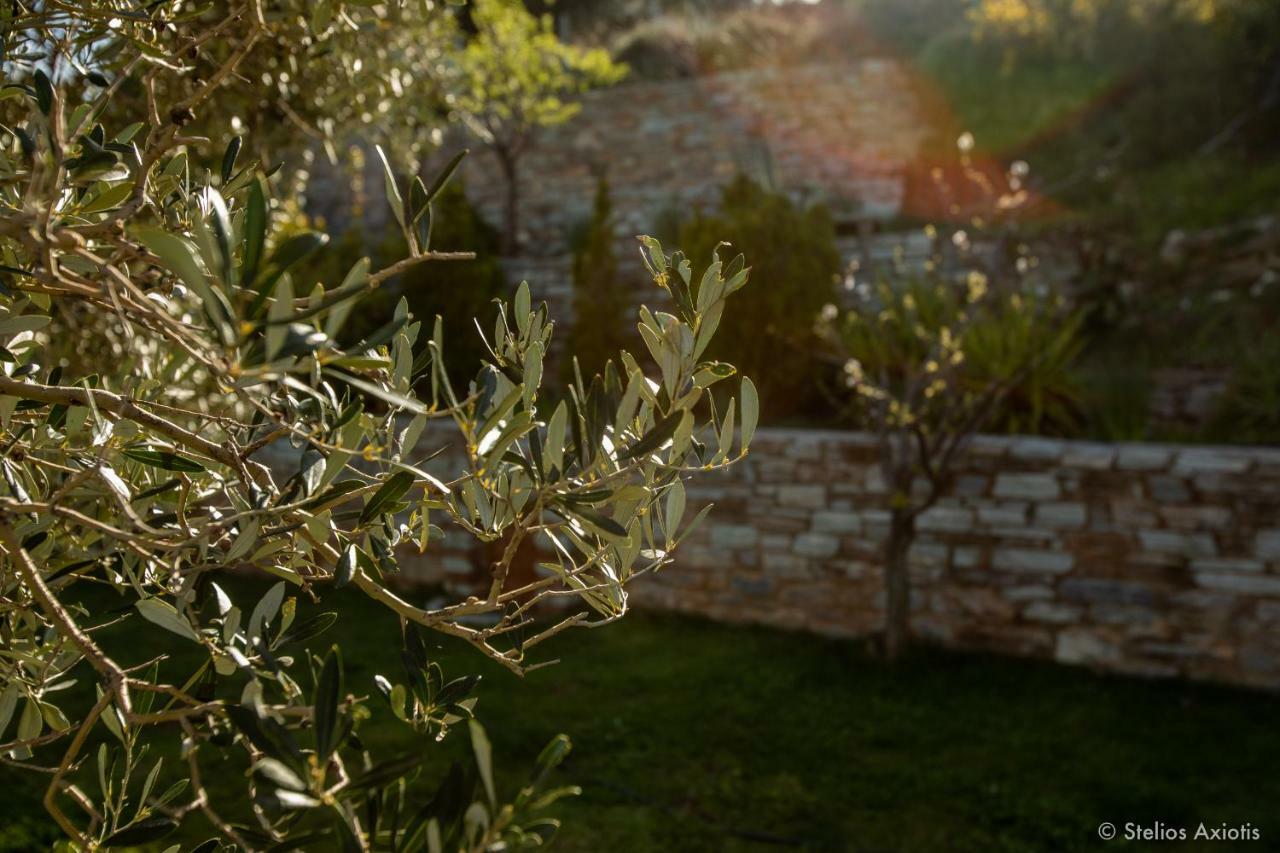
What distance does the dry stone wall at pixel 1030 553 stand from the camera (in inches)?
207

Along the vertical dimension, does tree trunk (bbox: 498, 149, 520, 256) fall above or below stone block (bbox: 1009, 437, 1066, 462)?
above

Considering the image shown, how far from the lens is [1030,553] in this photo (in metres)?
5.61

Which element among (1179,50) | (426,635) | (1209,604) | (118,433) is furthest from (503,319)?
(1179,50)

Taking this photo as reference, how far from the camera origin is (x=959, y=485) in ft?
19.0

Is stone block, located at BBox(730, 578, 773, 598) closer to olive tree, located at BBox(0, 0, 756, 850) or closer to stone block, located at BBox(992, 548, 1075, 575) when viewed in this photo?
stone block, located at BBox(992, 548, 1075, 575)

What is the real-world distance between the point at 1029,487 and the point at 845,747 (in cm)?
188

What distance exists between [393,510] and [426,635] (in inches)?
177

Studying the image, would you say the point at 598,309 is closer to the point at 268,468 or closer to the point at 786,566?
the point at 786,566

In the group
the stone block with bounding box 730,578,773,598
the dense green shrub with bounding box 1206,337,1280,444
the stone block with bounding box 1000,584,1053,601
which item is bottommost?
the stone block with bounding box 730,578,773,598

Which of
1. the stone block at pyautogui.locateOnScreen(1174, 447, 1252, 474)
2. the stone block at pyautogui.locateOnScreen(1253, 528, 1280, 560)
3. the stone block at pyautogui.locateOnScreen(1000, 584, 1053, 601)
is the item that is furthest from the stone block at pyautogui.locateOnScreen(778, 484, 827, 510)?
the stone block at pyautogui.locateOnScreen(1253, 528, 1280, 560)

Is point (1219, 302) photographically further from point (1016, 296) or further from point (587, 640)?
point (587, 640)

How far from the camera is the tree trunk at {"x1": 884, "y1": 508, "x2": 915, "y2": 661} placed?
5.54 meters

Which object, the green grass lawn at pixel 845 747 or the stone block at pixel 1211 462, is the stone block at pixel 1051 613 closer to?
the green grass lawn at pixel 845 747

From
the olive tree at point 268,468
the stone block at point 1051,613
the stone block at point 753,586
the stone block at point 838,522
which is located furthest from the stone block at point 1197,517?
the olive tree at point 268,468
